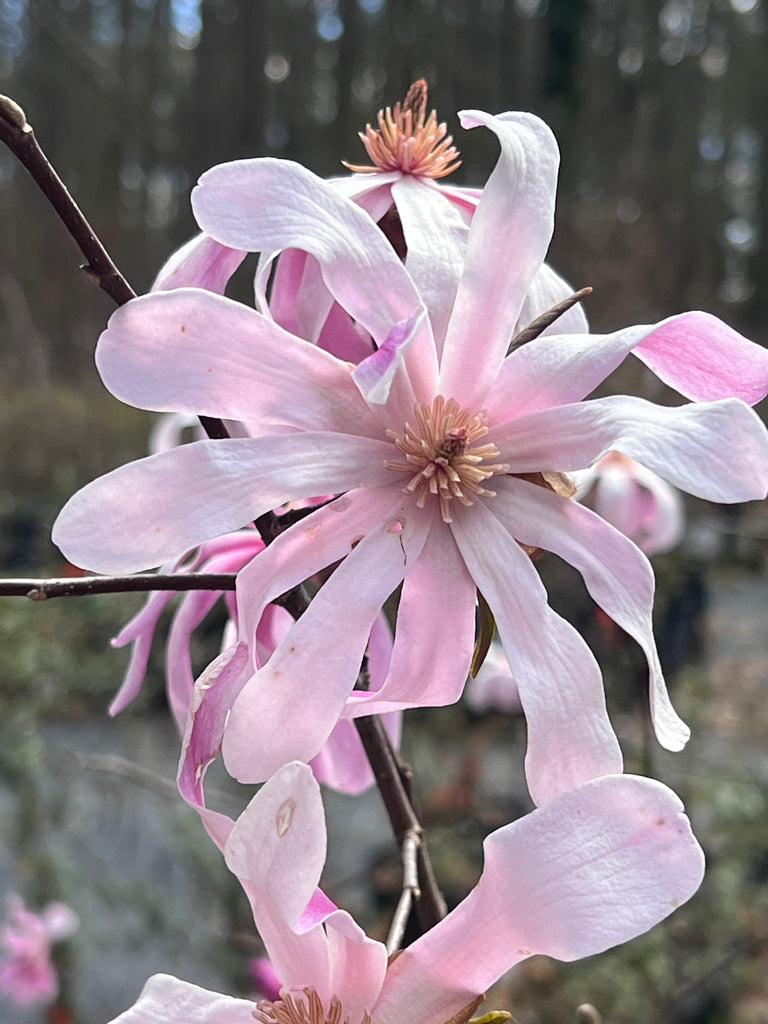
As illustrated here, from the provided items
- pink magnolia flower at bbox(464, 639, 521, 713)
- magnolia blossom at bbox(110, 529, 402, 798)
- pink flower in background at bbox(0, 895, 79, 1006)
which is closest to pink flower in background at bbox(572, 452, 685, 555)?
pink magnolia flower at bbox(464, 639, 521, 713)

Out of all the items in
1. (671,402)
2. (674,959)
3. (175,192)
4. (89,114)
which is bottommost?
(674,959)

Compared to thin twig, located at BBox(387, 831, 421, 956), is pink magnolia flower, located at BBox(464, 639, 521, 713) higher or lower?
lower

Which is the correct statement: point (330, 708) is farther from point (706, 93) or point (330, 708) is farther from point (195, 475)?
point (706, 93)

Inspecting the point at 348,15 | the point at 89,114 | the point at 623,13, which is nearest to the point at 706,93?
the point at 623,13

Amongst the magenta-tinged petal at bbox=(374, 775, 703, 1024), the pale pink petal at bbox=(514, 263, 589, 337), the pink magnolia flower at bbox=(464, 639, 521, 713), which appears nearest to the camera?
the magenta-tinged petal at bbox=(374, 775, 703, 1024)

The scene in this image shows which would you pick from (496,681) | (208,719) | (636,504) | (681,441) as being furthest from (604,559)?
(496,681)

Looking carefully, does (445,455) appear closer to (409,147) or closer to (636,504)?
(409,147)

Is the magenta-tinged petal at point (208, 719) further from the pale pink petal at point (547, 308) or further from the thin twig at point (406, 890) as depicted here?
the pale pink petal at point (547, 308)

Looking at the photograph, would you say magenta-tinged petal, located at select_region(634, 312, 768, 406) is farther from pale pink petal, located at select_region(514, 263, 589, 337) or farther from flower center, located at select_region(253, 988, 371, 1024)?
flower center, located at select_region(253, 988, 371, 1024)
